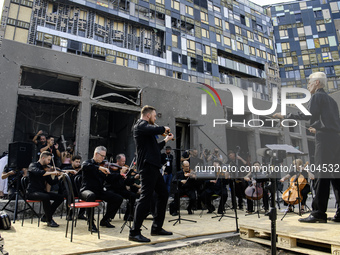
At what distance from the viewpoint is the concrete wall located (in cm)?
852

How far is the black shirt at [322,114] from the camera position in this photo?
145 inches

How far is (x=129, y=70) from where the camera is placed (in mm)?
10977

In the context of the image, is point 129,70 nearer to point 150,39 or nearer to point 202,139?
point 202,139

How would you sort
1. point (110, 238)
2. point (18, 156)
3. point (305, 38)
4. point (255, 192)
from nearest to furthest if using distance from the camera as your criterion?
1. point (110, 238)
2. point (18, 156)
3. point (255, 192)
4. point (305, 38)

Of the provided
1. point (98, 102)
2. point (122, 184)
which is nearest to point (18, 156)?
point (122, 184)

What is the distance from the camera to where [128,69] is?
432 inches

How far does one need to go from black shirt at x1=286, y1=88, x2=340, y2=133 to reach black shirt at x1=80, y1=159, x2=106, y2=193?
337 cm

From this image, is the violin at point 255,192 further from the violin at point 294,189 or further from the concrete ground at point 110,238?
the concrete ground at point 110,238

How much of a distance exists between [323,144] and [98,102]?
8.20 m

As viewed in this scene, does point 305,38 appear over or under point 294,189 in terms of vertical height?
over

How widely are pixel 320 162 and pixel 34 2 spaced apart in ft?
88.1

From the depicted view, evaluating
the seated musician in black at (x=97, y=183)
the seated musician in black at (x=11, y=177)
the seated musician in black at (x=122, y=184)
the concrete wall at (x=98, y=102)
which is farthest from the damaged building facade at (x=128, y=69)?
the seated musician in black at (x=97, y=183)

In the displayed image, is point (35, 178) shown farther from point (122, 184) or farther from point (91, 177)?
point (122, 184)

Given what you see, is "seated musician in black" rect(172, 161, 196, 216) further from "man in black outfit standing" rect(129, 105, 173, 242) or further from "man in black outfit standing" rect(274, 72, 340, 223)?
"man in black outfit standing" rect(274, 72, 340, 223)
